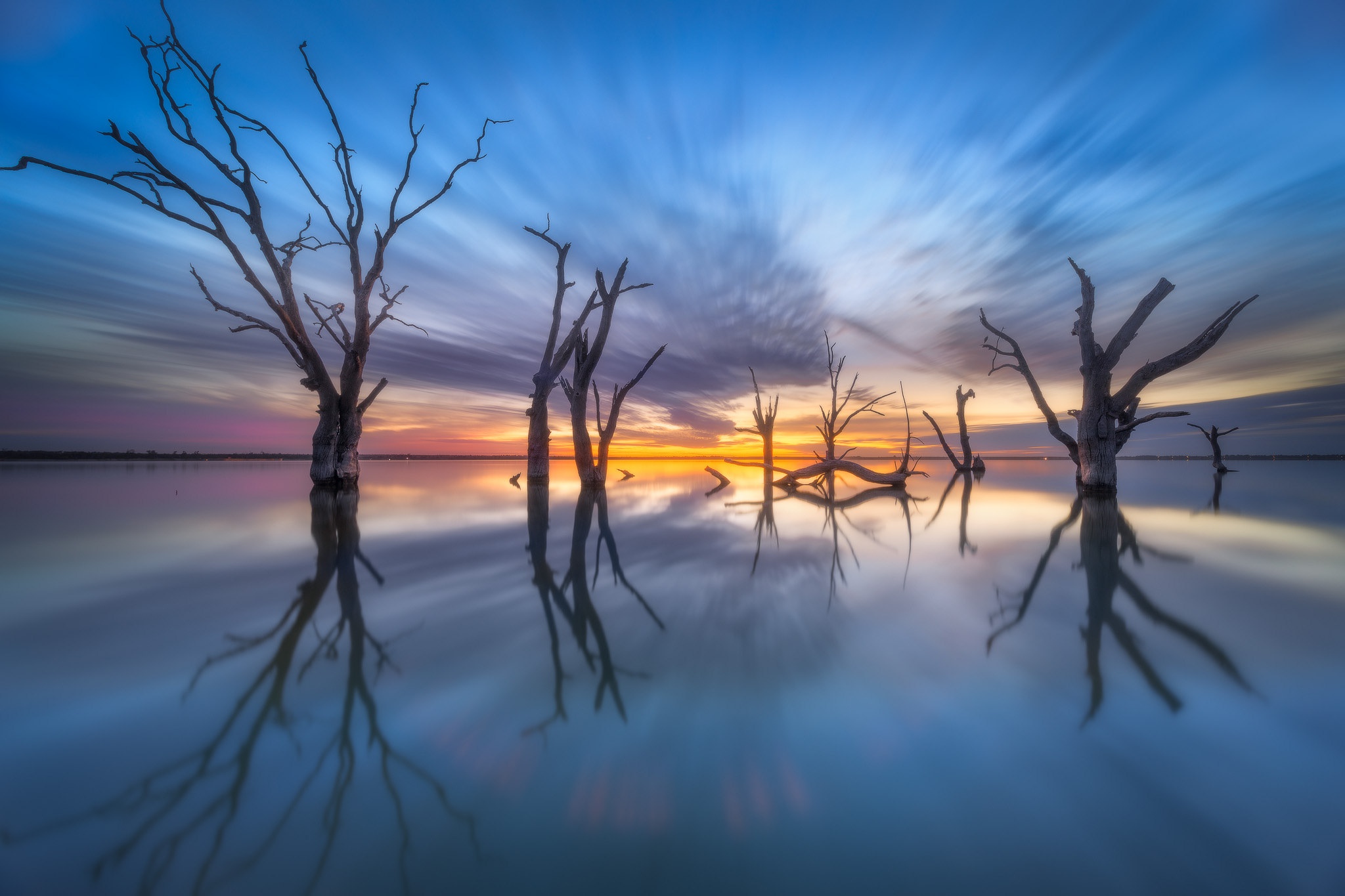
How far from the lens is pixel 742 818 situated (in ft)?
4.36

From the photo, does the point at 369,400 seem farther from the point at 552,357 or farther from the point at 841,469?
the point at 841,469

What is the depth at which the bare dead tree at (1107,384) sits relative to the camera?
9727 millimetres

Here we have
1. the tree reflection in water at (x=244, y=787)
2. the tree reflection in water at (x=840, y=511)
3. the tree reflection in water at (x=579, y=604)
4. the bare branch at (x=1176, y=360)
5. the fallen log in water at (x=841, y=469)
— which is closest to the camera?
the tree reflection in water at (x=244, y=787)

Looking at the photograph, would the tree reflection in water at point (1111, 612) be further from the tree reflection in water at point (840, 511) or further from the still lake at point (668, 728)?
the tree reflection in water at point (840, 511)

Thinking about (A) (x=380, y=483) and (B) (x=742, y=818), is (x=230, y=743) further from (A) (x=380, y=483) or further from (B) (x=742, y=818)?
(A) (x=380, y=483)

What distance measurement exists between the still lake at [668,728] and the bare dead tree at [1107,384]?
306 inches

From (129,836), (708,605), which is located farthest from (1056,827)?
(129,836)

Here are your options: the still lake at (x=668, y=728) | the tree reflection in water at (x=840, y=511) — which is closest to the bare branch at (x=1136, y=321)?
the tree reflection in water at (x=840, y=511)

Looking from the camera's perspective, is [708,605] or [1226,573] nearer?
[708,605]

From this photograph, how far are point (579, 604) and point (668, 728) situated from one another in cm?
163

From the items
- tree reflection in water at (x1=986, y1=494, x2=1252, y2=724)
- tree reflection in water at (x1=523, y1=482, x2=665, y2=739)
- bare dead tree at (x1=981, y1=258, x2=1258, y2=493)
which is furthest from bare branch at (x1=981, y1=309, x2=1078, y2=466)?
tree reflection in water at (x1=523, y1=482, x2=665, y2=739)

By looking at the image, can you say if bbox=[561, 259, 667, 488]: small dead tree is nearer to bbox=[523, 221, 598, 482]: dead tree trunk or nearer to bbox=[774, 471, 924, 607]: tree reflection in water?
bbox=[523, 221, 598, 482]: dead tree trunk

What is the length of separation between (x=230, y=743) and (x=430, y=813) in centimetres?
90

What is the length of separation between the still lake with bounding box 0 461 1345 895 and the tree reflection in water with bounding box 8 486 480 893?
1 cm
